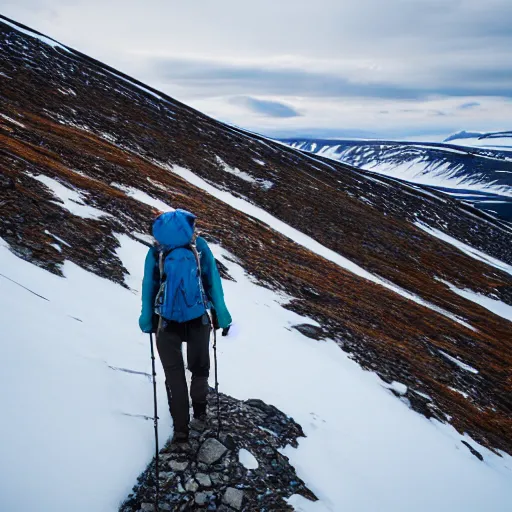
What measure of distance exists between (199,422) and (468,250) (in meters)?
74.3

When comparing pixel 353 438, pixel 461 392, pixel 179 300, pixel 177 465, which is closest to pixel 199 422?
pixel 177 465

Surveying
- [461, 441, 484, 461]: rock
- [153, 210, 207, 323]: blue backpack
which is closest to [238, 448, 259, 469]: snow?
[153, 210, 207, 323]: blue backpack

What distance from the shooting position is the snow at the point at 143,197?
2352 centimetres

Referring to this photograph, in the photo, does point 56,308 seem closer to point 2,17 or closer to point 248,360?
point 248,360

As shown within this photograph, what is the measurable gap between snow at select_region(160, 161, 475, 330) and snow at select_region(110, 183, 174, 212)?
14017 millimetres

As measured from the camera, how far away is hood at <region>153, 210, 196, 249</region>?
16.0ft

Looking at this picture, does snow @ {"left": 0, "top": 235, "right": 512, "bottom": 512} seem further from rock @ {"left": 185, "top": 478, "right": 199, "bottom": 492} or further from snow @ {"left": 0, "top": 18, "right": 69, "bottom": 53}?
snow @ {"left": 0, "top": 18, "right": 69, "bottom": 53}

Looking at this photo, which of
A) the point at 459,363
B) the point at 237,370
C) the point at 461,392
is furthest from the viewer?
the point at 459,363

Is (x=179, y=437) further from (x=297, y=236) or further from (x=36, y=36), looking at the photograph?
(x=36, y=36)

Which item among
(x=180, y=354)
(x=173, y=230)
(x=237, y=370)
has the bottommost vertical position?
(x=237, y=370)

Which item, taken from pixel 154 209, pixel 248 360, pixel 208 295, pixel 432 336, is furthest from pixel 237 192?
pixel 208 295

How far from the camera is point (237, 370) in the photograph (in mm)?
8500

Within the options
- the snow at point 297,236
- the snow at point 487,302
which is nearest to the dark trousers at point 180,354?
the snow at point 297,236

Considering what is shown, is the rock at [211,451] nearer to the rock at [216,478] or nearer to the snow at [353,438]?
the rock at [216,478]
